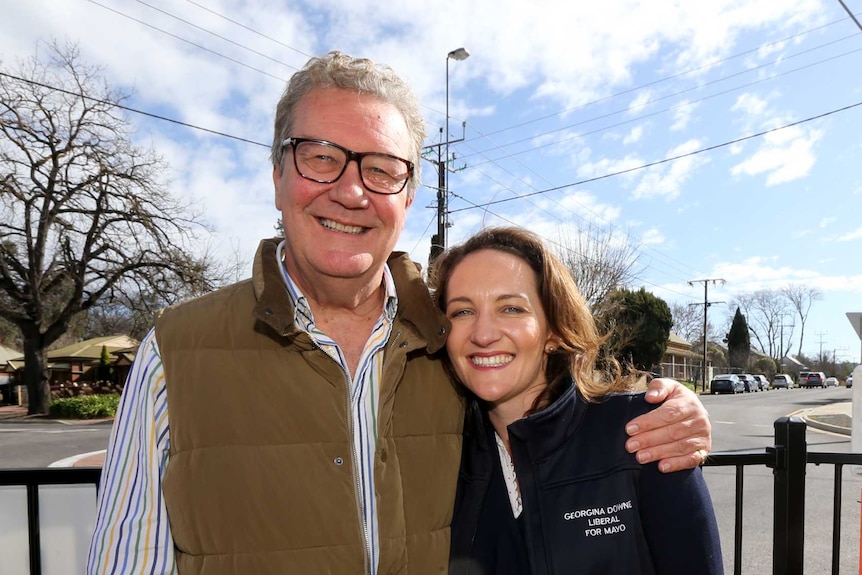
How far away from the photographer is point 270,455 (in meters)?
1.63

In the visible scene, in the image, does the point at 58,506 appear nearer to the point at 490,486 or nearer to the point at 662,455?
the point at 490,486

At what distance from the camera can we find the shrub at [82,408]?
21.0m

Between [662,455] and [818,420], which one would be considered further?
[818,420]

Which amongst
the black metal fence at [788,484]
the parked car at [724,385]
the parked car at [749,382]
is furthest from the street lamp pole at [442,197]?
the parked car at [749,382]

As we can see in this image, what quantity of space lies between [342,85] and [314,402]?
0.92 m

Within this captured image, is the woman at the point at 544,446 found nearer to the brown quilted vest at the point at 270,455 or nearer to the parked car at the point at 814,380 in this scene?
the brown quilted vest at the point at 270,455

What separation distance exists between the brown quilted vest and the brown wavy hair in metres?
0.52

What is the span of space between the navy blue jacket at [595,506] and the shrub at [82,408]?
22.2 metres

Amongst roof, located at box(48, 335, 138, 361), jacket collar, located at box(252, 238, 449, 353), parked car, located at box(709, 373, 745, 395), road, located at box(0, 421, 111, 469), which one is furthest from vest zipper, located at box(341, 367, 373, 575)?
parked car, located at box(709, 373, 745, 395)

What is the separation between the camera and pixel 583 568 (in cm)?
169

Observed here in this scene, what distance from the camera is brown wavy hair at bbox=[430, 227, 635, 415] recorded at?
2.06m

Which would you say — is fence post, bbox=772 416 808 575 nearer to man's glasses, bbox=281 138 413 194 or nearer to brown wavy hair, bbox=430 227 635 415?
brown wavy hair, bbox=430 227 635 415

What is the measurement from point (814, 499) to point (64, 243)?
22.3 meters

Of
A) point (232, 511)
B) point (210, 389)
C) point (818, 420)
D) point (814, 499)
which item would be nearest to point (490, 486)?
point (232, 511)
